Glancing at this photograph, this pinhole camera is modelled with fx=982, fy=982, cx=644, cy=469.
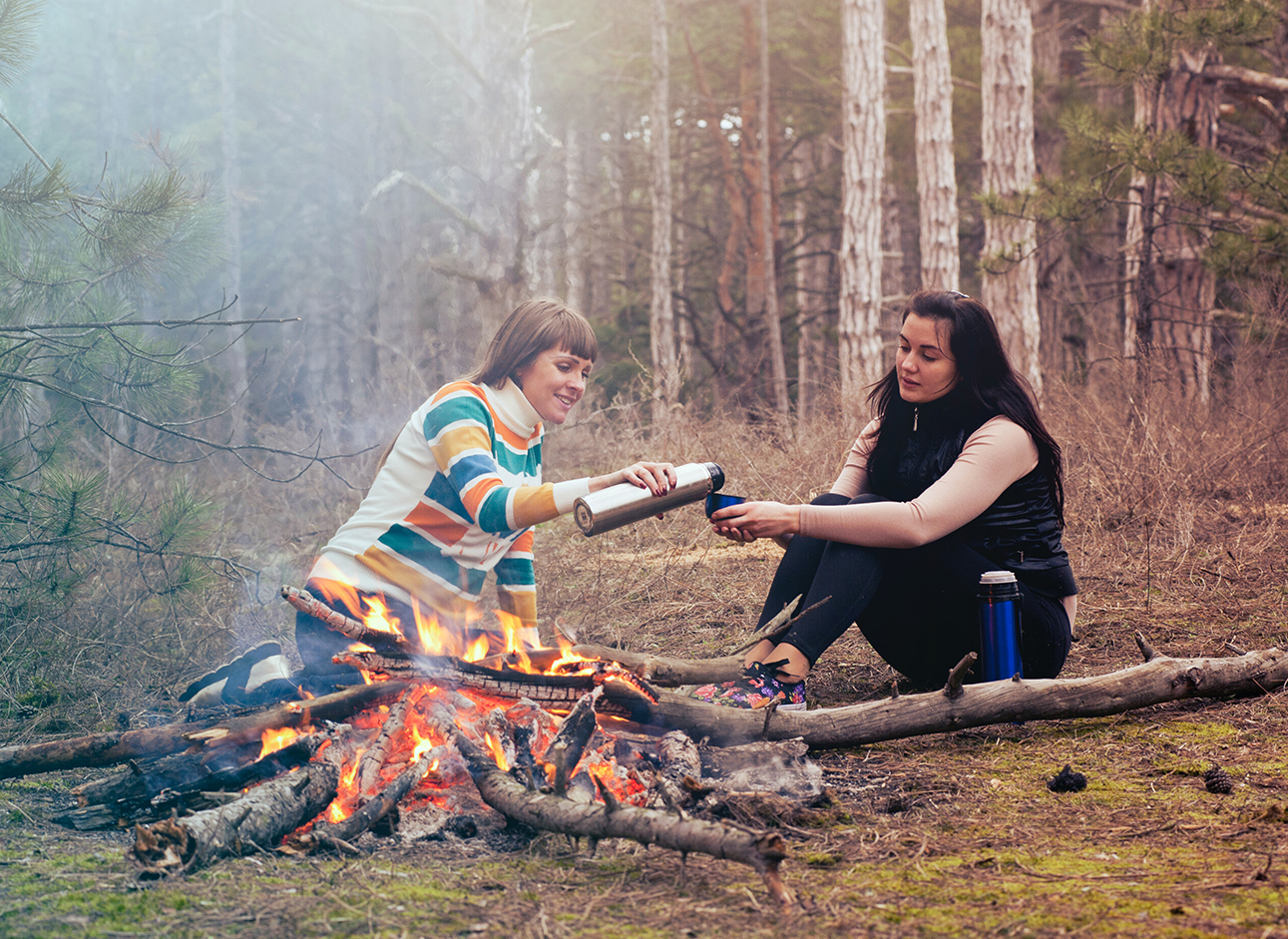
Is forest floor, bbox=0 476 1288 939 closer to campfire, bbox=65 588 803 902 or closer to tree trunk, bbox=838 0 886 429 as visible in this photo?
campfire, bbox=65 588 803 902

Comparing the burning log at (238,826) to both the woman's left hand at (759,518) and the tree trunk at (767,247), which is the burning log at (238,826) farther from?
the tree trunk at (767,247)

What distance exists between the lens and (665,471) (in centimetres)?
294

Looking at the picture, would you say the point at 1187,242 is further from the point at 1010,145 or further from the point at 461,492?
the point at 461,492

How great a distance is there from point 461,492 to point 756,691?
109cm

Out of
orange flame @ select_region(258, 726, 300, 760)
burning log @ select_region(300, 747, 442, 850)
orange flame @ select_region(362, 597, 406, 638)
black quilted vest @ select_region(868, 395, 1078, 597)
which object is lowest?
burning log @ select_region(300, 747, 442, 850)

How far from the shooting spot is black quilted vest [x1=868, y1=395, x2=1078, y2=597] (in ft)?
10.8

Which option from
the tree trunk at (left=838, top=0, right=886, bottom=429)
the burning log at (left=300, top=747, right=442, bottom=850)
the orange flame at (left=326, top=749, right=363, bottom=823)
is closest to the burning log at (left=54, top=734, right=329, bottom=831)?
the orange flame at (left=326, top=749, right=363, bottom=823)

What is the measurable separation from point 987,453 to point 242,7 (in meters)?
22.9

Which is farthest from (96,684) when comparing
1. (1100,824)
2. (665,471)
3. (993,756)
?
(1100,824)

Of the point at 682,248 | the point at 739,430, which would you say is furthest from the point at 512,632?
the point at 682,248

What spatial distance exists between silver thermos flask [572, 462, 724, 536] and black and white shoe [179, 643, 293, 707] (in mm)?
1105

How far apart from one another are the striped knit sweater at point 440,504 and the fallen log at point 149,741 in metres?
0.52

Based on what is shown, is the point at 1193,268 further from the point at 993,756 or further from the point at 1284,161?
the point at 993,756

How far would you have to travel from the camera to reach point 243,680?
10.3 feet
